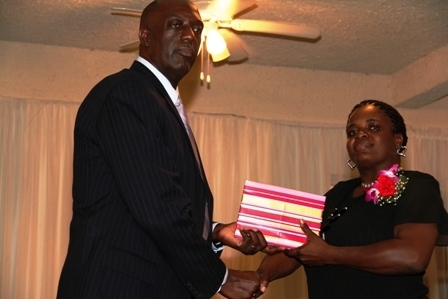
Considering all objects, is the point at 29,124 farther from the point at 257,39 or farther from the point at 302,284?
the point at 302,284

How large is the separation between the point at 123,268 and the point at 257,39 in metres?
4.18

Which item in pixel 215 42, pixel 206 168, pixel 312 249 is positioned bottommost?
pixel 312 249

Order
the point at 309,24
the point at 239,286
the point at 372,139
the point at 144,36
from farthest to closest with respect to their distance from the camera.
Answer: the point at 309,24 < the point at 372,139 < the point at 144,36 < the point at 239,286

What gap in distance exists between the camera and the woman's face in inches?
139

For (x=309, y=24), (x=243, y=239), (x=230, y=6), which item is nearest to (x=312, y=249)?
(x=243, y=239)

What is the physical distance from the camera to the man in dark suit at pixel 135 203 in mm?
2344

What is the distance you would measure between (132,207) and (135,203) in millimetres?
16

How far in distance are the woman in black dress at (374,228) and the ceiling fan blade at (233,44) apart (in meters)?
1.95

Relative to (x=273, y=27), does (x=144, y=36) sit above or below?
below

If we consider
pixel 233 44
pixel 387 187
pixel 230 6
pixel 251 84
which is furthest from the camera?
pixel 251 84

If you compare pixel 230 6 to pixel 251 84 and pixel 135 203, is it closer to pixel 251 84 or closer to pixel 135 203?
pixel 251 84

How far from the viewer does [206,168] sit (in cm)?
664

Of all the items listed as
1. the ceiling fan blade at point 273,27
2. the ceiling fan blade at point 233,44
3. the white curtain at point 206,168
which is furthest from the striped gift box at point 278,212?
the white curtain at point 206,168

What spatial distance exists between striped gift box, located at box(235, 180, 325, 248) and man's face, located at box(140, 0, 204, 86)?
690 mm
